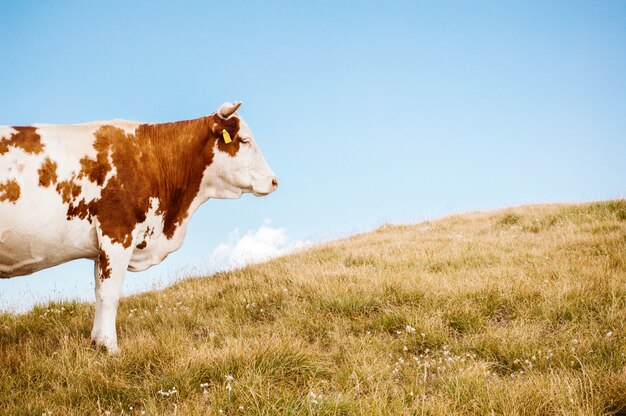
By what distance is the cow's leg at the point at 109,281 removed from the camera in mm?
5949

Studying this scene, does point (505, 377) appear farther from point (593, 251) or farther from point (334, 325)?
point (593, 251)

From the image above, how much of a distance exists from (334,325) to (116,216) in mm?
3133

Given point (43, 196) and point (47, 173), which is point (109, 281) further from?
point (47, 173)

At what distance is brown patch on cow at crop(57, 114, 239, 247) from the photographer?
5977mm

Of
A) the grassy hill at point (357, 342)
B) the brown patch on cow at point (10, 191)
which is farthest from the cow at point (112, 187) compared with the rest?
the grassy hill at point (357, 342)

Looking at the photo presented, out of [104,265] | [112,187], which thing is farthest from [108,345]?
[112,187]

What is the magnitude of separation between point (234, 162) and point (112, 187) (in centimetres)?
177

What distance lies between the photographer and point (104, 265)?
19.5ft

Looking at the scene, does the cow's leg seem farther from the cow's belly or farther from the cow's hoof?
the cow's belly

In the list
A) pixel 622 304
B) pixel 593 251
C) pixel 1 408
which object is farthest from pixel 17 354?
pixel 593 251

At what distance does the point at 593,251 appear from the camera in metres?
9.80

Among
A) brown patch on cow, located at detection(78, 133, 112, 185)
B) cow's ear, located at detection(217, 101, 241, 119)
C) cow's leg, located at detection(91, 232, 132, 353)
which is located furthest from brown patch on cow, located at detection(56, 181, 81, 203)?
cow's ear, located at detection(217, 101, 241, 119)

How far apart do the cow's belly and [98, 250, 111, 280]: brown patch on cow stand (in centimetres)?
20

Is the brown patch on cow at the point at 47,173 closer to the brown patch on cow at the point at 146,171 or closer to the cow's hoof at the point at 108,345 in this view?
the brown patch on cow at the point at 146,171
